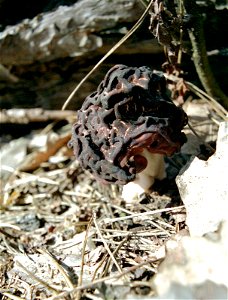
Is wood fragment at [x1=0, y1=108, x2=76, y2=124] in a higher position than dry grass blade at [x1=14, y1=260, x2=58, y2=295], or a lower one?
higher

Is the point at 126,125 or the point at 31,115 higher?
the point at 126,125

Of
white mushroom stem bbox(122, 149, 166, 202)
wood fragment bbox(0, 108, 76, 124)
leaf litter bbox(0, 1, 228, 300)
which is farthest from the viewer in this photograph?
wood fragment bbox(0, 108, 76, 124)

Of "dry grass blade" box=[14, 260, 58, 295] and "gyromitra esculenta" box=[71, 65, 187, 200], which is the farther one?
"gyromitra esculenta" box=[71, 65, 187, 200]

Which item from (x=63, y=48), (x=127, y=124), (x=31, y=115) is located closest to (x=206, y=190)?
(x=127, y=124)

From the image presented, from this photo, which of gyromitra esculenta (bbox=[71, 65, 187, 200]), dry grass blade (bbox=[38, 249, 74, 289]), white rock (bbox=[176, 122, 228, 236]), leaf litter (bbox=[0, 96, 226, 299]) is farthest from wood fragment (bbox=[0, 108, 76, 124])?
white rock (bbox=[176, 122, 228, 236])

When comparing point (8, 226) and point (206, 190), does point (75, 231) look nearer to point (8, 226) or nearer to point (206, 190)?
point (8, 226)

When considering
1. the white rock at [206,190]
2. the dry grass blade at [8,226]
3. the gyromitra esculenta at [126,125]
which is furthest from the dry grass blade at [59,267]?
the white rock at [206,190]

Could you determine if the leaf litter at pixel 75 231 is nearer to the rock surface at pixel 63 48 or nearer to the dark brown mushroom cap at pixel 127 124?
the dark brown mushroom cap at pixel 127 124

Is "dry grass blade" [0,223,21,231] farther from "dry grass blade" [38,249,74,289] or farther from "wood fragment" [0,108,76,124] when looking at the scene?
"wood fragment" [0,108,76,124]

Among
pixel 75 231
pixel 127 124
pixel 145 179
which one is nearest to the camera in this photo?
pixel 127 124
